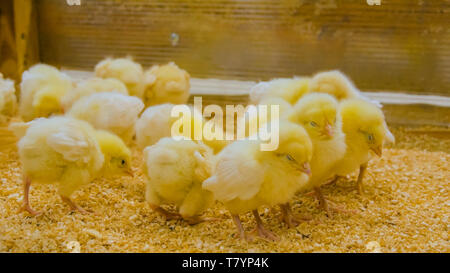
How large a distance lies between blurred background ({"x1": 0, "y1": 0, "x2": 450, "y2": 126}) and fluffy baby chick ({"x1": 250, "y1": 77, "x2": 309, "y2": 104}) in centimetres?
74

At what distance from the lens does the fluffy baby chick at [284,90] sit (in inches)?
133

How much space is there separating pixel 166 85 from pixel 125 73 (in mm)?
369

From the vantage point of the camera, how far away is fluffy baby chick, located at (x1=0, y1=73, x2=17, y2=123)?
3.98 metres

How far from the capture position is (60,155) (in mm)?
2506

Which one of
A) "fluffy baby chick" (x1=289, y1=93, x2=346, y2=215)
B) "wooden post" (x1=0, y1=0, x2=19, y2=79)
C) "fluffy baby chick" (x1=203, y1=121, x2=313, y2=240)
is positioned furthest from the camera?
"wooden post" (x1=0, y1=0, x2=19, y2=79)

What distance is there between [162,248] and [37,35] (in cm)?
304

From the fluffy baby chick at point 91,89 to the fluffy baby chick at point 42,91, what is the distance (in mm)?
74

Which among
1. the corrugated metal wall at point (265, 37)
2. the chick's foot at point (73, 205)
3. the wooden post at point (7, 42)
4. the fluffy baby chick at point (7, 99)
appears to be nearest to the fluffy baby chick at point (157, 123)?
the chick's foot at point (73, 205)

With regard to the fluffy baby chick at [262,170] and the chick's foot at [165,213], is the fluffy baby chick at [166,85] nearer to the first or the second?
the chick's foot at [165,213]

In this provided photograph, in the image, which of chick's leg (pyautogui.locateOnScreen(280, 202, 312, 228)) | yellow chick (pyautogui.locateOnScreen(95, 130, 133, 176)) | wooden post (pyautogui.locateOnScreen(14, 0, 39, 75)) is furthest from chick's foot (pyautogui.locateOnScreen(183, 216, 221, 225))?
wooden post (pyautogui.locateOnScreen(14, 0, 39, 75))

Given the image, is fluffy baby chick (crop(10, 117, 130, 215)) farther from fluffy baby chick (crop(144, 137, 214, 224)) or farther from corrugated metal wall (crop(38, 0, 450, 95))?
corrugated metal wall (crop(38, 0, 450, 95))

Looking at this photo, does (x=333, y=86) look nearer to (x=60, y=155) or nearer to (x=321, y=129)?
(x=321, y=129)

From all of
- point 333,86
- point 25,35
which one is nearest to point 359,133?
point 333,86
